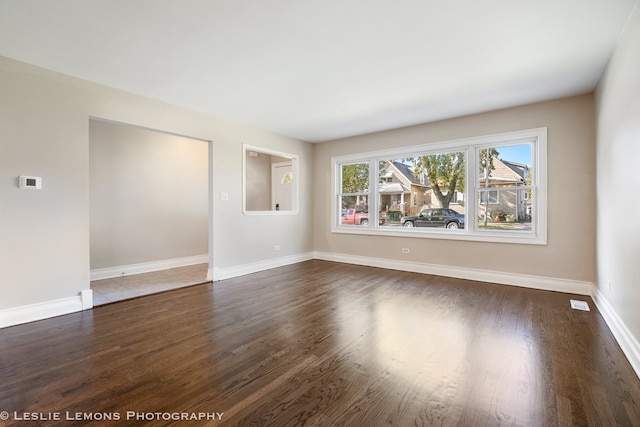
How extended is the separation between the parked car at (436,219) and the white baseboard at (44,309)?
4.82 metres

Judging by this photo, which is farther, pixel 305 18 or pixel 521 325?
pixel 521 325

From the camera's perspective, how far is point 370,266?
564cm

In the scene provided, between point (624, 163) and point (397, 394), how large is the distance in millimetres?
2628

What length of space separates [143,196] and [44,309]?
8.53ft

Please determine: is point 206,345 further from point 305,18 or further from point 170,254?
point 170,254

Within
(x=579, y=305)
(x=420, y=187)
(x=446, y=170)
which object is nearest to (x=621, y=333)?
(x=579, y=305)

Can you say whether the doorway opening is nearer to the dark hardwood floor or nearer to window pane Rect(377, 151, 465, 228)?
the dark hardwood floor

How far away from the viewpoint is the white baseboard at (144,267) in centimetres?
472

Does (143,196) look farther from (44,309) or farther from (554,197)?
(554,197)

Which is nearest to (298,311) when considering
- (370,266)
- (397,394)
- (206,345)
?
(206,345)

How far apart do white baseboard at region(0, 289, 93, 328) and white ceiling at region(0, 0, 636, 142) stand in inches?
96.3

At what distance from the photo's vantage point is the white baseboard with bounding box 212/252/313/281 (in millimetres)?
4656

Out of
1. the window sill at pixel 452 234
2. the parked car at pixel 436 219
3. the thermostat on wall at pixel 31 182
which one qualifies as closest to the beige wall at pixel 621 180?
the window sill at pixel 452 234

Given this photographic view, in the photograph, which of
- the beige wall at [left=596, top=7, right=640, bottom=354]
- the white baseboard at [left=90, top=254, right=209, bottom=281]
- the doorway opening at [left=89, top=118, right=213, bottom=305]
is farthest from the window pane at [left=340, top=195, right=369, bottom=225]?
the beige wall at [left=596, top=7, right=640, bottom=354]
